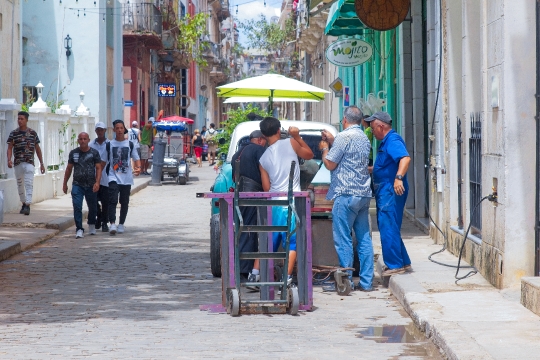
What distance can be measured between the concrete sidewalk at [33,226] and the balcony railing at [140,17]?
1987cm

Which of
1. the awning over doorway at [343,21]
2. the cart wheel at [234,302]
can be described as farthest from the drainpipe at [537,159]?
the awning over doorway at [343,21]

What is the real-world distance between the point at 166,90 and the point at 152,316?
130 ft

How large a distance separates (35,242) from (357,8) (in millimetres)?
5674

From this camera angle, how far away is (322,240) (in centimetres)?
1048

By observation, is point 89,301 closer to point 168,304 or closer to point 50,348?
point 168,304

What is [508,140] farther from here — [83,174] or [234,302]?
[83,174]

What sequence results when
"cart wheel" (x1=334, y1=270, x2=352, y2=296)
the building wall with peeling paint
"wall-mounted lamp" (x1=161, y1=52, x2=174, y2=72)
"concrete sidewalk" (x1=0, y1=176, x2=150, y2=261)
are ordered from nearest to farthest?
"cart wheel" (x1=334, y1=270, x2=352, y2=296) < "concrete sidewalk" (x1=0, y1=176, x2=150, y2=261) < the building wall with peeling paint < "wall-mounted lamp" (x1=161, y1=52, x2=174, y2=72)

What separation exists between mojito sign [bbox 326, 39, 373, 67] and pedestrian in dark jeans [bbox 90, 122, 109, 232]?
5773 millimetres

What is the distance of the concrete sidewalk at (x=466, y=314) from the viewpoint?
6621 millimetres

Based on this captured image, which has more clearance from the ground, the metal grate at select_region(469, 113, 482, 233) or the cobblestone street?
the metal grate at select_region(469, 113, 482, 233)

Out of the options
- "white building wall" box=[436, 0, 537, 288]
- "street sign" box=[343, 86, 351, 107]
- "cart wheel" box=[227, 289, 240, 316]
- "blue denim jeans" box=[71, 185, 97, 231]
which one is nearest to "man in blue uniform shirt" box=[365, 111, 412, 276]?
"white building wall" box=[436, 0, 537, 288]

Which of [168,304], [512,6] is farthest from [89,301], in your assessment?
[512,6]

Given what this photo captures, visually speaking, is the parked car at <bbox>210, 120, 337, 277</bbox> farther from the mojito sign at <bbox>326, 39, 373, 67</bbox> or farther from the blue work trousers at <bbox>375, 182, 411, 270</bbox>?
the mojito sign at <bbox>326, 39, 373, 67</bbox>

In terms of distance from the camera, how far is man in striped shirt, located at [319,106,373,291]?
9.78 m
